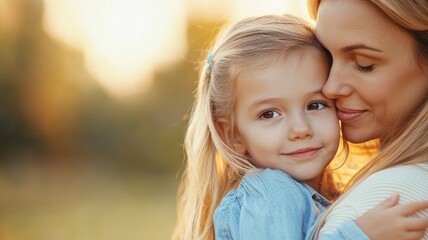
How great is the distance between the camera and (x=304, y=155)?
3201 mm

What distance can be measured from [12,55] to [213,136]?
19347mm

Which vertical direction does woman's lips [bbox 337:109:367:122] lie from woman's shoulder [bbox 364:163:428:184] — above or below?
above

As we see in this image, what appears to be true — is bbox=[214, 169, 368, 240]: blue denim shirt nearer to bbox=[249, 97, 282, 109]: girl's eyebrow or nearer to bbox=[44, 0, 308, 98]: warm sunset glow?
bbox=[249, 97, 282, 109]: girl's eyebrow

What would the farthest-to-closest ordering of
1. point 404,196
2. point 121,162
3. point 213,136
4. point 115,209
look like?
1. point 121,162
2. point 115,209
3. point 213,136
4. point 404,196

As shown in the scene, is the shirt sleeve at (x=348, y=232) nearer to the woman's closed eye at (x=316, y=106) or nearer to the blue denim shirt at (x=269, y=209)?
the blue denim shirt at (x=269, y=209)

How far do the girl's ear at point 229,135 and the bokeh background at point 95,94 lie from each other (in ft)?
50.0

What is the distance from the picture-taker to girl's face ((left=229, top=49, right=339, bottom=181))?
10.4ft

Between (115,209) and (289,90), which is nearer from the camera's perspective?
(289,90)

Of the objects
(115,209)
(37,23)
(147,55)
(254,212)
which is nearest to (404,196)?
(254,212)

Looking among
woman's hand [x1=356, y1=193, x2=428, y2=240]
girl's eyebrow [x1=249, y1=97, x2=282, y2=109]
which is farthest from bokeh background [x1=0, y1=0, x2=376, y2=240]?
woman's hand [x1=356, y1=193, x2=428, y2=240]

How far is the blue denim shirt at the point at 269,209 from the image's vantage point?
2.91 m

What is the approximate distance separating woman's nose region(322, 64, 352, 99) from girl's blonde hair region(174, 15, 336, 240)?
0.18 meters

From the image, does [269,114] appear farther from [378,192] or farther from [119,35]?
[119,35]

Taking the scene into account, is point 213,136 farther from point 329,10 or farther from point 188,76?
point 188,76
